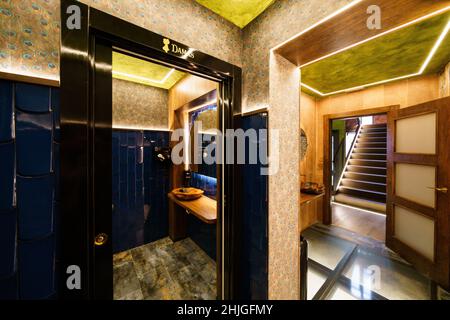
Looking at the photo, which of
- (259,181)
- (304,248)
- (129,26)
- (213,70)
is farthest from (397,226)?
(129,26)

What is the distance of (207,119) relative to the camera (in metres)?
2.41

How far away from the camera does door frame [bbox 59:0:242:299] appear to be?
77cm

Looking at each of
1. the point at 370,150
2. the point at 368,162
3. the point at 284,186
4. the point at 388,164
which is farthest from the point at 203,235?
the point at 370,150

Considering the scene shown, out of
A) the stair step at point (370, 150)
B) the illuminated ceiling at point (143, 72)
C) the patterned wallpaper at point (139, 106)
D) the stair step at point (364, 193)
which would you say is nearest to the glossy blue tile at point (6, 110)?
the illuminated ceiling at point (143, 72)

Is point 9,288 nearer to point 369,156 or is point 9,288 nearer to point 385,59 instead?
point 385,59

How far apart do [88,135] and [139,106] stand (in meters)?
2.10

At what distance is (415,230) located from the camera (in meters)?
2.20

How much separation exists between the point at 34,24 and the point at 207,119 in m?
1.78

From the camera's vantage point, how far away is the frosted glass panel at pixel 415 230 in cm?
201

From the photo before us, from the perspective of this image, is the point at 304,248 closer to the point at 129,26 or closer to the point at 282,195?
the point at 282,195

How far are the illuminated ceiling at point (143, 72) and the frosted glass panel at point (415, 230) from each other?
3.77 m

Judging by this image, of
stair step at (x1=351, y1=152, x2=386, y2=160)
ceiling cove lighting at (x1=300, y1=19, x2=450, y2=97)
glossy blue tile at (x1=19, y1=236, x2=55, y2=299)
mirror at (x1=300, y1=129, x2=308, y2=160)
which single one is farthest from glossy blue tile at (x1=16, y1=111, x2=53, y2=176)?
stair step at (x1=351, y1=152, x2=386, y2=160)

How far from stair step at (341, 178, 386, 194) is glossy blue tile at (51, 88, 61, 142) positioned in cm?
657

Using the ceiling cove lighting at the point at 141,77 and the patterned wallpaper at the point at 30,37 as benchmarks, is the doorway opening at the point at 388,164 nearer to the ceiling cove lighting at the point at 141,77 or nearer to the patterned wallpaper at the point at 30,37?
the patterned wallpaper at the point at 30,37
